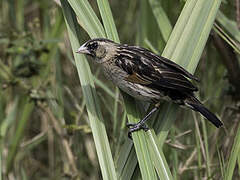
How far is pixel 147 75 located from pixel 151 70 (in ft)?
0.17

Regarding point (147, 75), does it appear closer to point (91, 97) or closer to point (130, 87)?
point (130, 87)

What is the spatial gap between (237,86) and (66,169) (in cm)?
179

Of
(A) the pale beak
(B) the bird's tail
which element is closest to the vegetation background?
(A) the pale beak

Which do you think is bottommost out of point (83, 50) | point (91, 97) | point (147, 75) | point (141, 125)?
point (141, 125)

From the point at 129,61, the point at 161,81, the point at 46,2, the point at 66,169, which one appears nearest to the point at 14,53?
the point at 46,2

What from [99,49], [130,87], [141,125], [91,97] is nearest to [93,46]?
[99,49]

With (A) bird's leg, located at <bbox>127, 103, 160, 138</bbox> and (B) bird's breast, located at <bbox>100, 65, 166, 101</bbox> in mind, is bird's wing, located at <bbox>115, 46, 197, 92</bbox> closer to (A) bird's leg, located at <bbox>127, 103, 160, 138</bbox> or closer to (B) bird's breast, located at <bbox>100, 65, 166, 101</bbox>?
(B) bird's breast, located at <bbox>100, 65, 166, 101</bbox>

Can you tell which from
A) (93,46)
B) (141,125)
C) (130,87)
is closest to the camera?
(141,125)

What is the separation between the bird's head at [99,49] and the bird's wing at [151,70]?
0.07 meters

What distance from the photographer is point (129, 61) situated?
269 centimetres

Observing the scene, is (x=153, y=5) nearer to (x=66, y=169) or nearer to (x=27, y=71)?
(x=27, y=71)

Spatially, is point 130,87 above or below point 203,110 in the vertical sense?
above

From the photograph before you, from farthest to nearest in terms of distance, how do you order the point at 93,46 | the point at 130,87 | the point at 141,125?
1. the point at 93,46
2. the point at 130,87
3. the point at 141,125

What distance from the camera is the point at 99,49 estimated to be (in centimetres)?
275
